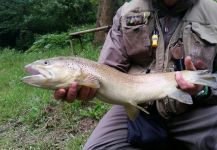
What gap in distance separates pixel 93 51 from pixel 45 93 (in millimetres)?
3392

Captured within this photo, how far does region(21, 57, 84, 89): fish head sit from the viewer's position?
9.86ft

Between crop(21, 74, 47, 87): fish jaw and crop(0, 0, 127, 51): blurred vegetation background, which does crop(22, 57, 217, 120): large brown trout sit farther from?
crop(0, 0, 127, 51): blurred vegetation background

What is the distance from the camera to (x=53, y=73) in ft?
9.95

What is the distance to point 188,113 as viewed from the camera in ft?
11.9

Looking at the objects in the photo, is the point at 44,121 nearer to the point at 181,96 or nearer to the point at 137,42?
the point at 137,42

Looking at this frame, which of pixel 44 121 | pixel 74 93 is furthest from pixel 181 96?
pixel 44 121

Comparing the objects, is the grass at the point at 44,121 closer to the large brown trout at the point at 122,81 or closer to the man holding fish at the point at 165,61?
the man holding fish at the point at 165,61

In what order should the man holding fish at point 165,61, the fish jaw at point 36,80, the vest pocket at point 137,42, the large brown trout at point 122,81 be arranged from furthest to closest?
1. the vest pocket at point 137,42
2. the man holding fish at point 165,61
3. the large brown trout at point 122,81
4. the fish jaw at point 36,80

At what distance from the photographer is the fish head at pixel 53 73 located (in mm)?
3006

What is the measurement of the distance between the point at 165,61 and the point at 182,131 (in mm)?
569

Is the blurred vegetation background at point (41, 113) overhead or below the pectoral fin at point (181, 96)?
below

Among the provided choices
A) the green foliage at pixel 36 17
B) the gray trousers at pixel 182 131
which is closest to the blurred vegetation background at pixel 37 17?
the green foliage at pixel 36 17

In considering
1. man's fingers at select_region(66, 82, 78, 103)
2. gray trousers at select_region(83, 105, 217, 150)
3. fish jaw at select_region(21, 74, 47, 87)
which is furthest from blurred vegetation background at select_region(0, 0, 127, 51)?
fish jaw at select_region(21, 74, 47, 87)

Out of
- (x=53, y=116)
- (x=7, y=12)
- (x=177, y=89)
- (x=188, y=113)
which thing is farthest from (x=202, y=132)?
(x=7, y=12)
